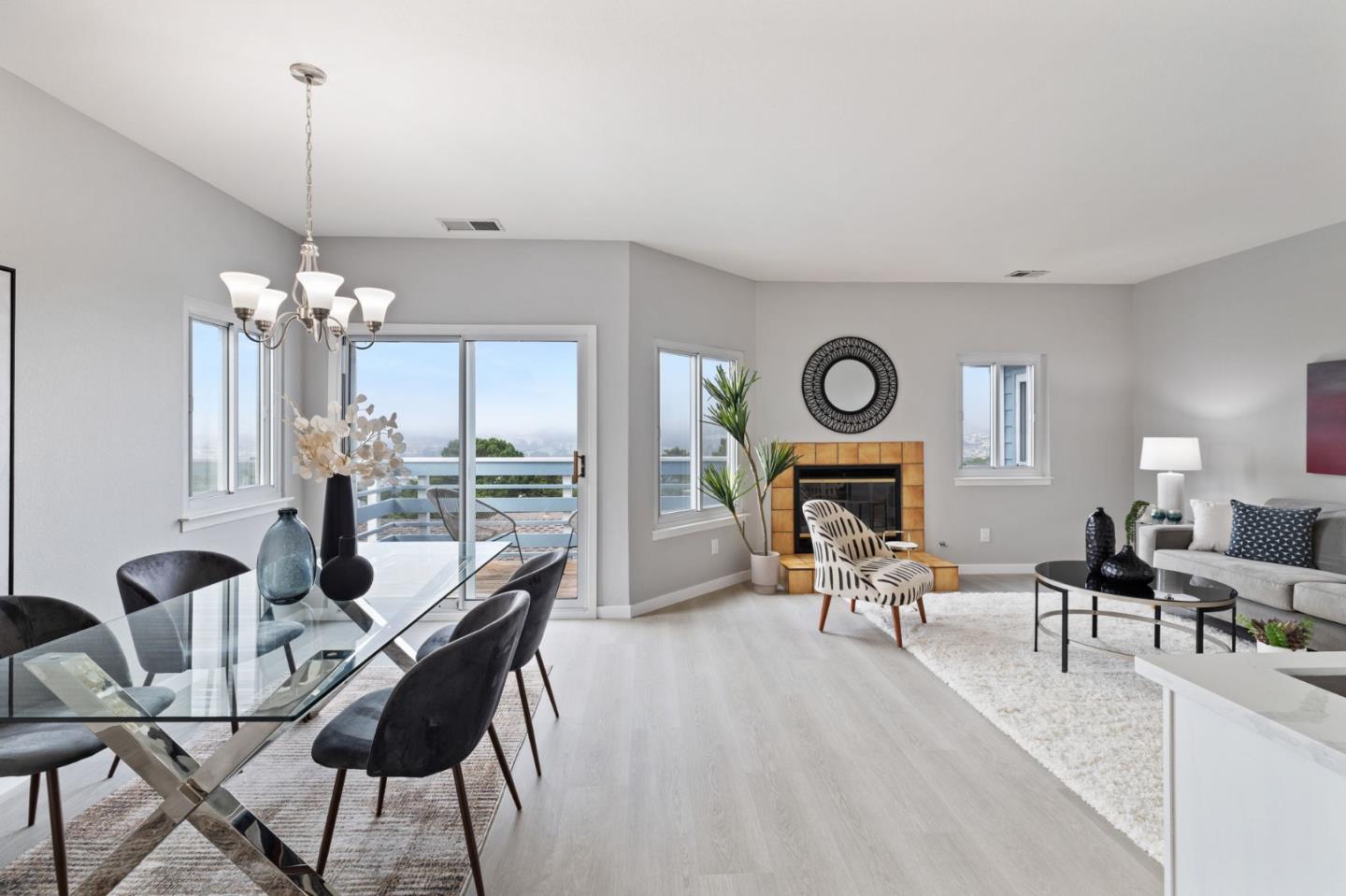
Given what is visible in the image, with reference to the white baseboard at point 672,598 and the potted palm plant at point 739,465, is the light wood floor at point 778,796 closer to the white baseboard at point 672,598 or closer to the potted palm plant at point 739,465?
the white baseboard at point 672,598

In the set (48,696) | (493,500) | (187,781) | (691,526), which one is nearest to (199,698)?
(187,781)

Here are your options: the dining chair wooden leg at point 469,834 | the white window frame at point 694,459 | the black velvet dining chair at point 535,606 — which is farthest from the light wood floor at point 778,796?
the white window frame at point 694,459

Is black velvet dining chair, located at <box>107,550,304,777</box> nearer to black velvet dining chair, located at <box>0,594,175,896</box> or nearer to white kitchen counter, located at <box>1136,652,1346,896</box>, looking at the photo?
black velvet dining chair, located at <box>0,594,175,896</box>

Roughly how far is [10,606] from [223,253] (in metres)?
2.36

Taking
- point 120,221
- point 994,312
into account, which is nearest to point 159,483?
point 120,221

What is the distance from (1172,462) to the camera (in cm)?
512

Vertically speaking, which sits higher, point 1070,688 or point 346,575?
point 346,575

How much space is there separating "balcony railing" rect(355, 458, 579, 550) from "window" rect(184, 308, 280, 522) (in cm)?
64

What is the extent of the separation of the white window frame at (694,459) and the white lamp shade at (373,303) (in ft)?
8.20

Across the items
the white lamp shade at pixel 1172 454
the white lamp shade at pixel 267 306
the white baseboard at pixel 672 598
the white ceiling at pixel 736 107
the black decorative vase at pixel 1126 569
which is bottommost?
the white baseboard at pixel 672 598

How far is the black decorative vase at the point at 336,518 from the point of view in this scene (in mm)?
2492

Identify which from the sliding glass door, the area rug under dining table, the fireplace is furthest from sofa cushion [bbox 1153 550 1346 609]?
the area rug under dining table

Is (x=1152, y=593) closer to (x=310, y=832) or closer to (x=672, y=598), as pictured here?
(x=672, y=598)

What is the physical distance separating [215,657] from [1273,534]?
5.49 metres
